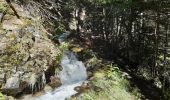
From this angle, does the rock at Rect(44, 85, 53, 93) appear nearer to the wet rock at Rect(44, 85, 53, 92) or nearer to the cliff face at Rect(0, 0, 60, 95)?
the wet rock at Rect(44, 85, 53, 92)

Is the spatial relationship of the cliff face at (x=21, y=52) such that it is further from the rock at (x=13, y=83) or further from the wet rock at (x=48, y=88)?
the wet rock at (x=48, y=88)

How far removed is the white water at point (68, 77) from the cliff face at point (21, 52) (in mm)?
906

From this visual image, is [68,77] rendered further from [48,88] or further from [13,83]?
[13,83]

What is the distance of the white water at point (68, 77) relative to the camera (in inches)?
599

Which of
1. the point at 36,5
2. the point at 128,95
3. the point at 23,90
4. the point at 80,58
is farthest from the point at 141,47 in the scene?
the point at 36,5

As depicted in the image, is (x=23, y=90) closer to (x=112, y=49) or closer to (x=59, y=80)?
(x=59, y=80)

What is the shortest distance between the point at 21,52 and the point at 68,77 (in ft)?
16.1

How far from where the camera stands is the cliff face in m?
13.2

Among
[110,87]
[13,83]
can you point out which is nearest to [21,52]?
[13,83]

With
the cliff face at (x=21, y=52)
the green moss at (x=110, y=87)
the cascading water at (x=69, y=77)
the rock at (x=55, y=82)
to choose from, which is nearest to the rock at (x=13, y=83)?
the cliff face at (x=21, y=52)

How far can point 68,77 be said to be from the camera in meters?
18.1

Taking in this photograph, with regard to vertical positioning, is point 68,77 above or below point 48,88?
above

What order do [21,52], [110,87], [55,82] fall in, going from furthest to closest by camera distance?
[110,87] → [55,82] → [21,52]

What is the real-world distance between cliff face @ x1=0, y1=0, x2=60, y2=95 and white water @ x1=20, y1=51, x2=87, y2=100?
0.91 meters
